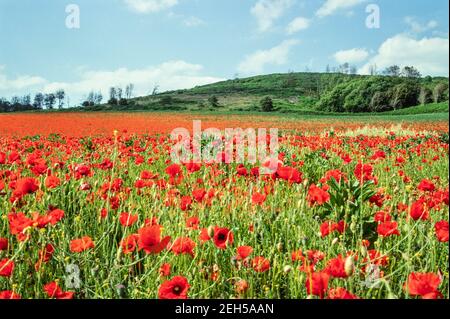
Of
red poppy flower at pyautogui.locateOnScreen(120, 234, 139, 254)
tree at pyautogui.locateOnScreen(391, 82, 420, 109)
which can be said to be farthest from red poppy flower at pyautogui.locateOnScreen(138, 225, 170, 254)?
tree at pyautogui.locateOnScreen(391, 82, 420, 109)

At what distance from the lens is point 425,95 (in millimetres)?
26797

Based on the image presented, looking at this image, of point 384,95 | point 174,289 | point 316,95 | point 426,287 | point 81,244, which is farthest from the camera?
point 316,95

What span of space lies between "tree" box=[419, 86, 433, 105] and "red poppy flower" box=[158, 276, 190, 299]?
2834cm

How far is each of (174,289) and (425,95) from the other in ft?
97.2

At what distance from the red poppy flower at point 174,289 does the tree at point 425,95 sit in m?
28.3

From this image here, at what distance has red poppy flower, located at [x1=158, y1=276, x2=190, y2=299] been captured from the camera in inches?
45.5

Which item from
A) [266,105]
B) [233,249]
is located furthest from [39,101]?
[233,249]

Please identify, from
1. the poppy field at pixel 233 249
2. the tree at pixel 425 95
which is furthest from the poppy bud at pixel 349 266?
the tree at pixel 425 95

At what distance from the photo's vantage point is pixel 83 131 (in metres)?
9.51

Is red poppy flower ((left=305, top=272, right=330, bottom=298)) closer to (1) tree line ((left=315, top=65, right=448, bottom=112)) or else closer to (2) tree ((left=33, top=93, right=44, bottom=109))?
(1) tree line ((left=315, top=65, right=448, bottom=112))

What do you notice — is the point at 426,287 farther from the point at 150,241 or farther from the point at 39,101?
the point at 39,101

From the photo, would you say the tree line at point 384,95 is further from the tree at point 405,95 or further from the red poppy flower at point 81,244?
the red poppy flower at point 81,244
